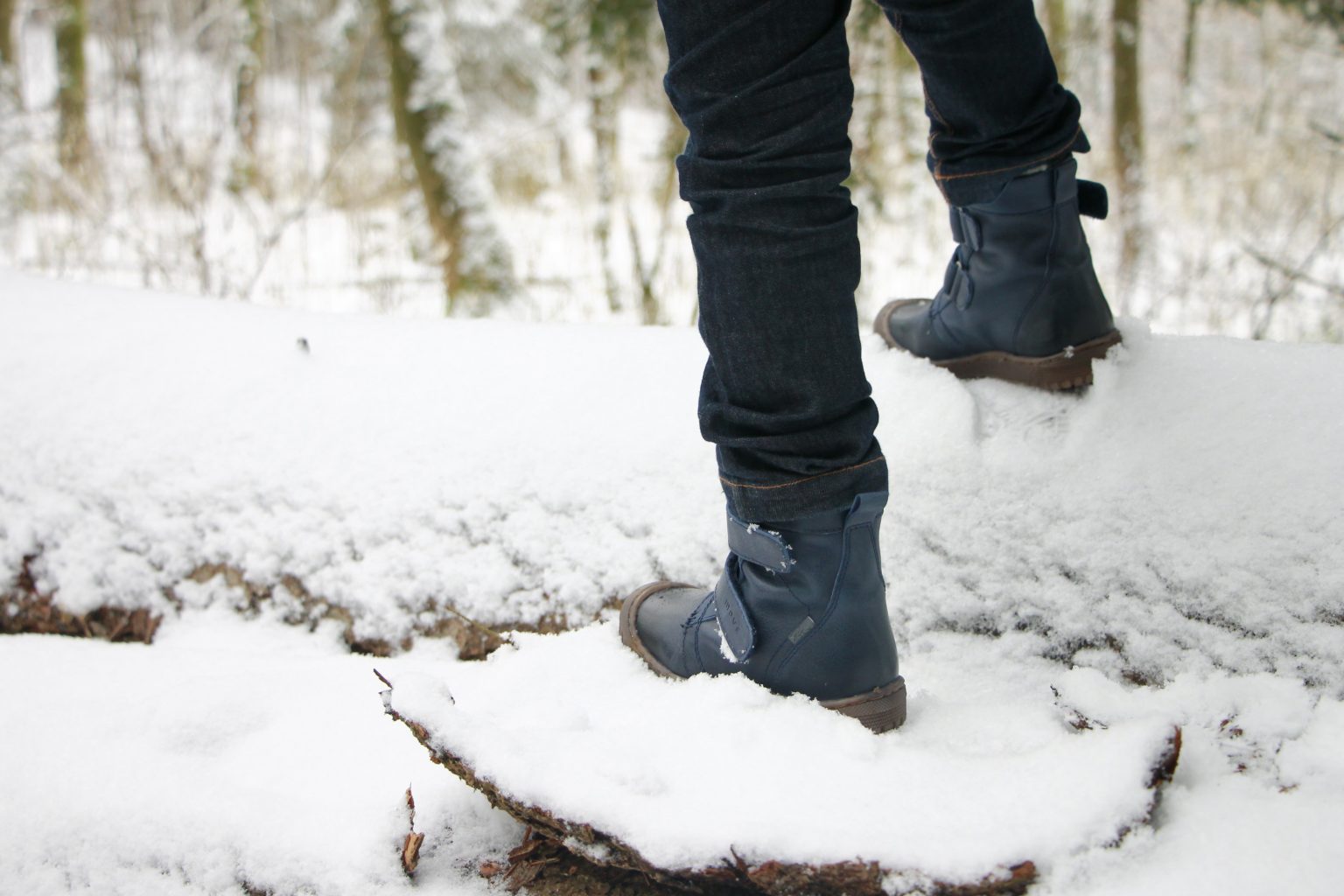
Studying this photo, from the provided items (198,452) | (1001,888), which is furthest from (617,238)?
(1001,888)

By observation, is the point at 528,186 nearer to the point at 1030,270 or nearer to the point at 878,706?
the point at 1030,270

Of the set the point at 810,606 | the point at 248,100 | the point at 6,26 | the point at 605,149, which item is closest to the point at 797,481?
the point at 810,606

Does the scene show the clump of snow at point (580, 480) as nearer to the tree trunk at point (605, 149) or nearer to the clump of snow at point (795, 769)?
the clump of snow at point (795, 769)

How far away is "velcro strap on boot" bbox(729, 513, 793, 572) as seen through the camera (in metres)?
0.95

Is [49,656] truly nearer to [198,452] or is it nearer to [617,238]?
[198,452]

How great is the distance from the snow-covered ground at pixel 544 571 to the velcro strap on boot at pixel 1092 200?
244 millimetres

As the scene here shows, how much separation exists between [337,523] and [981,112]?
1210mm

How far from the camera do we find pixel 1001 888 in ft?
2.48

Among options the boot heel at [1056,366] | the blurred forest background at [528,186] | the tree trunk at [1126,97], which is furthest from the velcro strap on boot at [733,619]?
the tree trunk at [1126,97]

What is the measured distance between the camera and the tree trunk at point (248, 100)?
4.21 metres

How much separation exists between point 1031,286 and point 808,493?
0.58 meters

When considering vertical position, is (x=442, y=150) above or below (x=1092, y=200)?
above

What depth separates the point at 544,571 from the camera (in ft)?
4.56

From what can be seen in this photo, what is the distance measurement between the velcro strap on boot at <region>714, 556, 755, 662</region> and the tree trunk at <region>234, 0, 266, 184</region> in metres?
3.73
